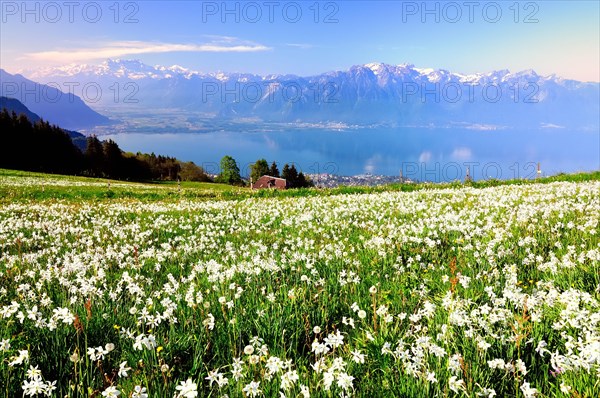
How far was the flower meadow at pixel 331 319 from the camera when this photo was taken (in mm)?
2873

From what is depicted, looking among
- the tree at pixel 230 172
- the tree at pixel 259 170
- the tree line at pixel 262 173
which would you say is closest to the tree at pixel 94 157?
the tree at pixel 230 172

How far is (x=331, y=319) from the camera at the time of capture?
15.3ft

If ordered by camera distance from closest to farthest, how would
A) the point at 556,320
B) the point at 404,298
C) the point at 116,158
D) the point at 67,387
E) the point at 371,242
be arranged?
1. the point at 67,387
2. the point at 556,320
3. the point at 404,298
4. the point at 371,242
5. the point at 116,158

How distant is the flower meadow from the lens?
9.43 feet

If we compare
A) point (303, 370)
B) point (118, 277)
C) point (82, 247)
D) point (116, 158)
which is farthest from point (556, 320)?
point (116, 158)

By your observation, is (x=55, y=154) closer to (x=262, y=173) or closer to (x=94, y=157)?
(x=94, y=157)

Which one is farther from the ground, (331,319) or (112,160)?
(112,160)

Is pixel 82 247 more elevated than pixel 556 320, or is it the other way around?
pixel 556 320

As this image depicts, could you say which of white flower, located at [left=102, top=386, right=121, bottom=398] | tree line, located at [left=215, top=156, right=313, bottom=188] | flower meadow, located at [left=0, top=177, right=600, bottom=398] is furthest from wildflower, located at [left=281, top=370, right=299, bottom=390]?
tree line, located at [left=215, top=156, right=313, bottom=188]

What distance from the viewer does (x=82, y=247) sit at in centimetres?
937

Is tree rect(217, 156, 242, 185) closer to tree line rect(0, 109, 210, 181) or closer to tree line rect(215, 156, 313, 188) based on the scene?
tree line rect(215, 156, 313, 188)

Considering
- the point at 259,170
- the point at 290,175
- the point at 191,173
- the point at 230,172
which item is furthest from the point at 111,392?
the point at 191,173

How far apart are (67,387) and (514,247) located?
6.96m

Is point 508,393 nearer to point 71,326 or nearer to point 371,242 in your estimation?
point 71,326
